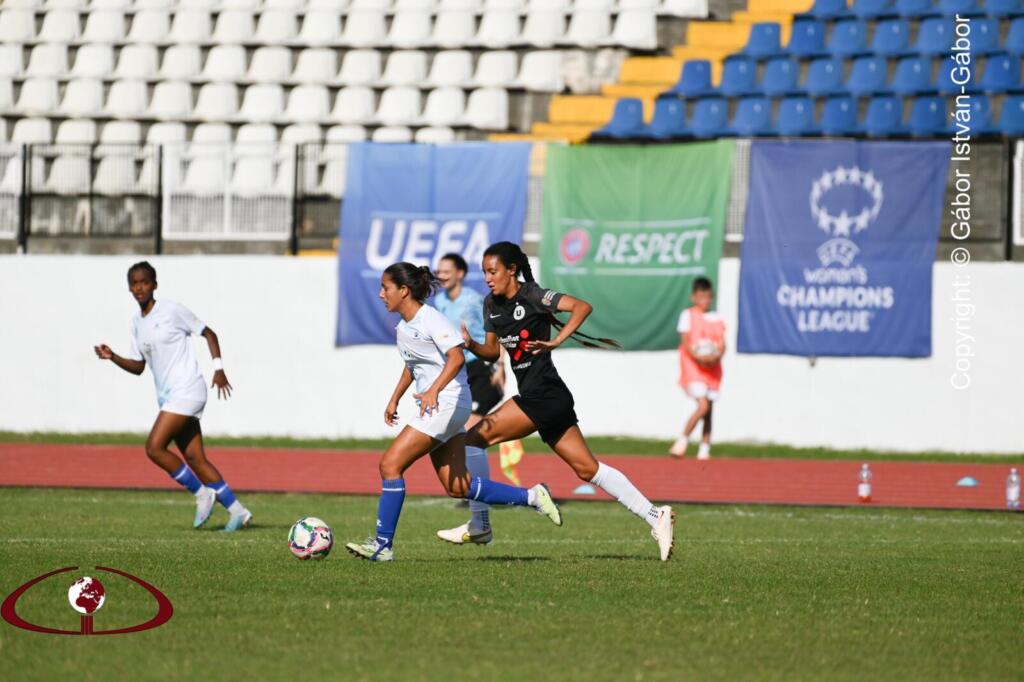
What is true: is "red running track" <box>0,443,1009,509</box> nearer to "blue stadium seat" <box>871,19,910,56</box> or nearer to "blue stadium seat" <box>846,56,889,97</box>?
"blue stadium seat" <box>846,56,889,97</box>

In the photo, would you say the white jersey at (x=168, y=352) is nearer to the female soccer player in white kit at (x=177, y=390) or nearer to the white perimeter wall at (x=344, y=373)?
the female soccer player in white kit at (x=177, y=390)

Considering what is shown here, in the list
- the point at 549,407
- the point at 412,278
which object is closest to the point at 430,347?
the point at 412,278

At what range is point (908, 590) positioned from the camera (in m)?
10.5

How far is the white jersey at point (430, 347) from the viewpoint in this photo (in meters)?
11.0

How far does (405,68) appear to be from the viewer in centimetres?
2806

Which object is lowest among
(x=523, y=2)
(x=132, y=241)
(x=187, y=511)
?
(x=187, y=511)

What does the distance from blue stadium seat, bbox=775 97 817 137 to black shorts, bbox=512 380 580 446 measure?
47.9 ft

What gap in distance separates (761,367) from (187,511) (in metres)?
9.81

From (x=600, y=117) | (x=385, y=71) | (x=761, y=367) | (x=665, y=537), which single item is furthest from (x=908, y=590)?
(x=385, y=71)

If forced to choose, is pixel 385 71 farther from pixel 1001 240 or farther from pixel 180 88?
pixel 1001 240

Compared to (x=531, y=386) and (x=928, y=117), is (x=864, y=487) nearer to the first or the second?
(x=531, y=386)

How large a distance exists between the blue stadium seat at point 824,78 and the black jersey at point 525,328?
49.3ft

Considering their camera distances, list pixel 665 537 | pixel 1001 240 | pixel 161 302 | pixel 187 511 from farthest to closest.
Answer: pixel 1001 240 < pixel 187 511 < pixel 161 302 < pixel 665 537

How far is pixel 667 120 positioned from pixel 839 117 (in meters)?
2.60
